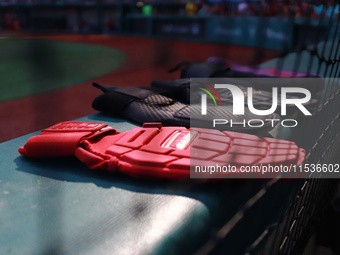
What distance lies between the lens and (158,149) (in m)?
0.69

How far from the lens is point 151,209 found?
55cm

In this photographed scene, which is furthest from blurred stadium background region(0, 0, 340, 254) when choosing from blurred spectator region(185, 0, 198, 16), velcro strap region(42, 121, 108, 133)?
velcro strap region(42, 121, 108, 133)

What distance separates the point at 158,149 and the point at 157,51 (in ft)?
13.7

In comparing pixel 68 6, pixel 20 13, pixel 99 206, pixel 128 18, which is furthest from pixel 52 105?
pixel 20 13

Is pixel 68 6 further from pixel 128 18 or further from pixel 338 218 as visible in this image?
pixel 338 218

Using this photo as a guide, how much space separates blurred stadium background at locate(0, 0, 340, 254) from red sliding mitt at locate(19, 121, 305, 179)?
12 cm

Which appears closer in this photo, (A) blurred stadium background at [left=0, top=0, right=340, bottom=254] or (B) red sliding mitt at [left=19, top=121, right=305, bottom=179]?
(B) red sliding mitt at [left=19, top=121, right=305, bottom=179]

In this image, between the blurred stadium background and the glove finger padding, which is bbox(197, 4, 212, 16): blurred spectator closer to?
the blurred stadium background

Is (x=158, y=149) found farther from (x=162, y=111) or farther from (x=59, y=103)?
(x=59, y=103)

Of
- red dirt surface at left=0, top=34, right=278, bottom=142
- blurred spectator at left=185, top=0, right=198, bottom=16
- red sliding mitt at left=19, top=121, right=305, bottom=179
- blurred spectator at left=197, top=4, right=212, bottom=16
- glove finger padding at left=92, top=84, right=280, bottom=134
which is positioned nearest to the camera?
red sliding mitt at left=19, top=121, right=305, bottom=179

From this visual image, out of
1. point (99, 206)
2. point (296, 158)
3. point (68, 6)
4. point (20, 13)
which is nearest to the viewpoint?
point (99, 206)

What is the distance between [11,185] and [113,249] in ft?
1.01

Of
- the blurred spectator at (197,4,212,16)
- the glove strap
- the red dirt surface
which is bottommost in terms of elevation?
the red dirt surface

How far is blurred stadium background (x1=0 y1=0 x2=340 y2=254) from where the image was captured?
94cm
